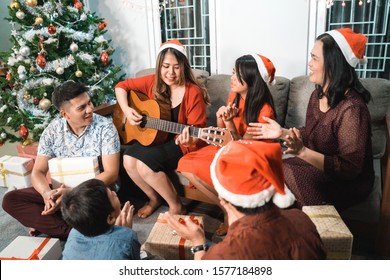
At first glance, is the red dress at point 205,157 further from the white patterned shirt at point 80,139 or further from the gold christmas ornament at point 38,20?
the gold christmas ornament at point 38,20

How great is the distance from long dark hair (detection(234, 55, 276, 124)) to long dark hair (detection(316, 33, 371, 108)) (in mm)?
396

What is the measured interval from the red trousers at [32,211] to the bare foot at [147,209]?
1.55 ft

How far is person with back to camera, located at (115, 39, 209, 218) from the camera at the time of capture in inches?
79.9

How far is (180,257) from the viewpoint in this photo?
1.50 m

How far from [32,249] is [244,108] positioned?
140cm

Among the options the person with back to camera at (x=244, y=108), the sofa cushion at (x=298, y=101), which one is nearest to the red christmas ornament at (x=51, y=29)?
the person with back to camera at (x=244, y=108)

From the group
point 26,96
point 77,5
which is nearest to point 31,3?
point 77,5

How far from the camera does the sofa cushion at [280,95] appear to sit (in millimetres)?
2320

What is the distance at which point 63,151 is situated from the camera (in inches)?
77.9

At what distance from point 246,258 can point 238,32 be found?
2345 millimetres

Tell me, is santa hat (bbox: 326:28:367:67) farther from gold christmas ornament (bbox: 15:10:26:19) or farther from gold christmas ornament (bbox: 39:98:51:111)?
gold christmas ornament (bbox: 15:10:26:19)

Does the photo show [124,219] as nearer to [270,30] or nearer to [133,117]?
[133,117]
